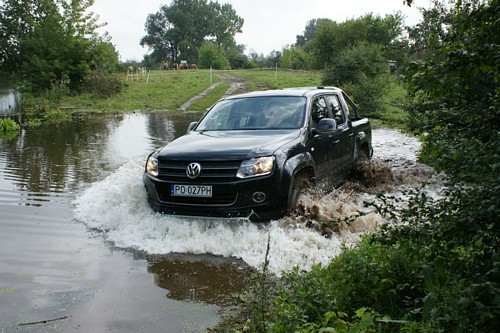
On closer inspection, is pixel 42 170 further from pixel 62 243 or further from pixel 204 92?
pixel 204 92

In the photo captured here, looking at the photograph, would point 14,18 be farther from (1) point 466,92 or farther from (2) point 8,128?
(1) point 466,92

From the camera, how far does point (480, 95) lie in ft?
9.82

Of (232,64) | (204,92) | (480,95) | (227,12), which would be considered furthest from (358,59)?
(227,12)

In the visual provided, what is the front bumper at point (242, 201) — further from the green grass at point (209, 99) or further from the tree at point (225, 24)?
the tree at point (225, 24)

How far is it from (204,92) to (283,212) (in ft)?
100

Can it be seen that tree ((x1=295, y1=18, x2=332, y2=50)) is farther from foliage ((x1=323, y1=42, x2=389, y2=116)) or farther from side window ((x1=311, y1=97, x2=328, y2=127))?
side window ((x1=311, y1=97, x2=328, y2=127))

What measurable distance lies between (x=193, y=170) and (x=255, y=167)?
0.73 metres

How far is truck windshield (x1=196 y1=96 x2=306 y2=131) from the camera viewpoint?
6.87 metres

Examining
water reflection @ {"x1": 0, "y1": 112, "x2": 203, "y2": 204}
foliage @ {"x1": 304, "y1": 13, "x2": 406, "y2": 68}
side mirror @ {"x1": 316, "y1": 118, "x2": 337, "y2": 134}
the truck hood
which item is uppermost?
foliage @ {"x1": 304, "y1": 13, "x2": 406, "y2": 68}

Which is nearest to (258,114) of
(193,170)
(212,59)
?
(193,170)

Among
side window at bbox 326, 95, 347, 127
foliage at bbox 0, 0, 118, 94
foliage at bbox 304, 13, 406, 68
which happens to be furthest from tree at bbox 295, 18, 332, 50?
side window at bbox 326, 95, 347, 127

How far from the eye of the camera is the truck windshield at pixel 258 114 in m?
6.87

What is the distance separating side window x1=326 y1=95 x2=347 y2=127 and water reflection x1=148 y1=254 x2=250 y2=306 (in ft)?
11.5

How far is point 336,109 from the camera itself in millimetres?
7938
